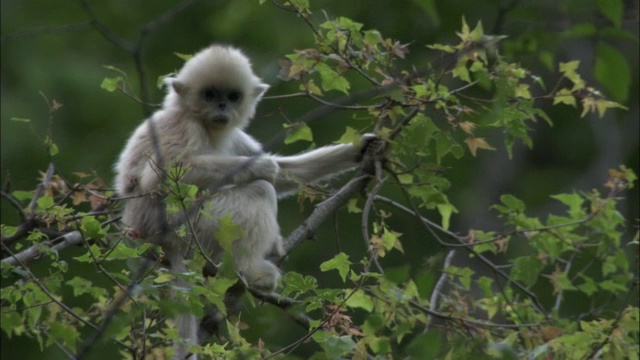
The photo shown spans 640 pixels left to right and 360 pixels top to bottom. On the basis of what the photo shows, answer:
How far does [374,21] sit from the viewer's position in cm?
762

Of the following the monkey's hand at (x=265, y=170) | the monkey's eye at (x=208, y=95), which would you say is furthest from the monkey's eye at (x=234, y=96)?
the monkey's hand at (x=265, y=170)

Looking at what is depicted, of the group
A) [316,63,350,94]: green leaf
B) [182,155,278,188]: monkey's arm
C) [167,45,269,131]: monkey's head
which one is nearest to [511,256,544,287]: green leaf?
[316,63,350,94]: green leaf

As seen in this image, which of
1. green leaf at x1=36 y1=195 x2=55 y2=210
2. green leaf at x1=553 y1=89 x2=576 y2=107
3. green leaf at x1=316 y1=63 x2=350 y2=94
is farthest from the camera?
green leaf at x1=553 y1=89 x2=576 y2=107

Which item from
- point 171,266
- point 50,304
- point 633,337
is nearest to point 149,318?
point 50,304

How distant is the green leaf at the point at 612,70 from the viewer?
8.13 feet

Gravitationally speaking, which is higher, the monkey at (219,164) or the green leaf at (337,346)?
the monkey at (219,164)

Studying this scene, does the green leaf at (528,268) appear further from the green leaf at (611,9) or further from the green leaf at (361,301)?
the green leaf at (611,9)

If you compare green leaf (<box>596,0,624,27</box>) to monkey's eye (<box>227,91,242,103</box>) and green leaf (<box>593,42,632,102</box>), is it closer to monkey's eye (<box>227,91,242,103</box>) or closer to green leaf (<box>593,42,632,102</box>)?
green leaf (<box>593,42,632,102</box>)

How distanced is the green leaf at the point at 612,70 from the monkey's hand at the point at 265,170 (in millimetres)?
4430

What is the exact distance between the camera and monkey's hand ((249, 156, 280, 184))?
271 inches

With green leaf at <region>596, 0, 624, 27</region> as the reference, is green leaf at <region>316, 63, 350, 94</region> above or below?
below

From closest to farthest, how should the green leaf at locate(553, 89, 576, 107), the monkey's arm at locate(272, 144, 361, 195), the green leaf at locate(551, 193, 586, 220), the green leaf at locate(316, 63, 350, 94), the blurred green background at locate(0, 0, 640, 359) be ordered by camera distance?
1. the green leaf at locate(316, 63, 350, 94)
2. the green leaf at locate(553, 89, 576, 107)
3. the green leaf at locate(551, 193, 586, 220)
4. the monkey's arm at locate(272, 144, 361, 195)
5. the blurred green background at locate(0, 0, 640, 359)

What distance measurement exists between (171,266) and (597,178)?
32.2 feet

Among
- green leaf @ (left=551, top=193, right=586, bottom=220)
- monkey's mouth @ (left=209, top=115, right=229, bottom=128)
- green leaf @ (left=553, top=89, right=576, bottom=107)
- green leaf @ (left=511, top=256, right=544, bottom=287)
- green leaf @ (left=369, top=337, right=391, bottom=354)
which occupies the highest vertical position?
green leaf @ (left=553, top=89, right=576, bottom=107)
